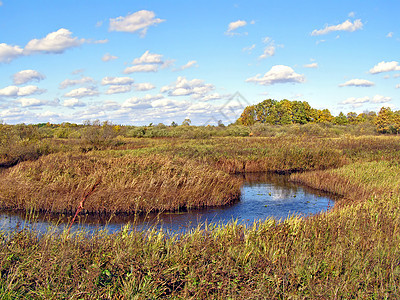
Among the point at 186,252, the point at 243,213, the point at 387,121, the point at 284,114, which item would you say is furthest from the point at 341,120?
the point at 186,252

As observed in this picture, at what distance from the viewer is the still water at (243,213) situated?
12.8m

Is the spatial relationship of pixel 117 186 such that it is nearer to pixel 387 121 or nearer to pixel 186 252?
pixel 186 252

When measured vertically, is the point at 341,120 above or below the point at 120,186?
above

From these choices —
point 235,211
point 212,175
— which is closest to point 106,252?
point 235,211

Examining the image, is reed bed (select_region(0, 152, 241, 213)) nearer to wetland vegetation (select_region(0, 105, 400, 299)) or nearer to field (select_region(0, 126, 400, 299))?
wetland vegetation (select_region(0, 105, 400, 299))

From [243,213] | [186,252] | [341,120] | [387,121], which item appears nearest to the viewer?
[186,252]

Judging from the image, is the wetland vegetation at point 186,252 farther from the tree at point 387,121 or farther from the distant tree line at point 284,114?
the distant tree line at point 284,114

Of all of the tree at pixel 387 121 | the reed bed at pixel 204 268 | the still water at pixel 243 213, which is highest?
the tree at pixel 387 121

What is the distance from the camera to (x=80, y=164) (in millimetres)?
17766

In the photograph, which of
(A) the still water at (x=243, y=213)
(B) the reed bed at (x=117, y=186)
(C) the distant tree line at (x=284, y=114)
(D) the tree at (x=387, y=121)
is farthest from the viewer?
(C) the distant tree line at (x=284, y=114)

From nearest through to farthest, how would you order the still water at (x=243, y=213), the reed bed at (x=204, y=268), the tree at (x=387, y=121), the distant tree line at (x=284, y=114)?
the reed bed at (x=204, y=268), the still water at (x=243, y=213), the tree at (x=387, y=121), the distant tree line at (x=284, y=114)

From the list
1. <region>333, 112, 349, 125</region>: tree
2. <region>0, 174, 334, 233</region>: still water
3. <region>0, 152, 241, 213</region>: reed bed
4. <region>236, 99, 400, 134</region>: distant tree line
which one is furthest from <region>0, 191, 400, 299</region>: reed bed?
<region>333, 112, 349, 125</region>: tree

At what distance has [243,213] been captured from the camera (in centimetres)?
1519

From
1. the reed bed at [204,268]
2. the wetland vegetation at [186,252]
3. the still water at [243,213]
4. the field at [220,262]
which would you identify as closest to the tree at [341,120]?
the still water at [243,213]
